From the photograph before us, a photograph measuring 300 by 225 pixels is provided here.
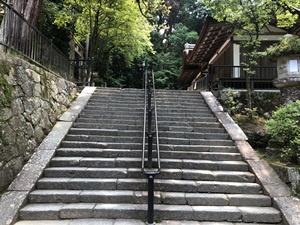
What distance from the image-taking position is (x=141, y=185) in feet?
13.6

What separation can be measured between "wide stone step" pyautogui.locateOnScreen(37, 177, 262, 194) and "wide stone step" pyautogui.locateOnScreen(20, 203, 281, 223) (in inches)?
16.5

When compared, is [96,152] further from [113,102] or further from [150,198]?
[113,102]

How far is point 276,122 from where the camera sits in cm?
462

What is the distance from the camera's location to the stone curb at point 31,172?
136 inches

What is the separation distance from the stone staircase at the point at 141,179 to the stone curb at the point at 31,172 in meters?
0.12

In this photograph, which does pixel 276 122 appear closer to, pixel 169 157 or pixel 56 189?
pixel 169 157

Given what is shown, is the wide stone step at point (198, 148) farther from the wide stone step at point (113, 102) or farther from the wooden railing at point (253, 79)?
the wooden railing at point (253, 79)

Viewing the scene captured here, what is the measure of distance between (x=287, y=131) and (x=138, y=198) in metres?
3.01

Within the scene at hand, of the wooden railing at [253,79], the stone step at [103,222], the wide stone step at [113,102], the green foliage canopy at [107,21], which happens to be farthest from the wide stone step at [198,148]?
the green foliage canopy at [107,21]

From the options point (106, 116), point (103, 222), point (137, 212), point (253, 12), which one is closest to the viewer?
point (103, 222)

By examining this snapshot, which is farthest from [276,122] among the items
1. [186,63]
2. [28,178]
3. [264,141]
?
[186,63]

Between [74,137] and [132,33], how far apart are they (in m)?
8.02

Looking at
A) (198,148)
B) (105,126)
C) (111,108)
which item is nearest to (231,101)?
(198,148)

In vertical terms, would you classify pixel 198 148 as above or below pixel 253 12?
below
